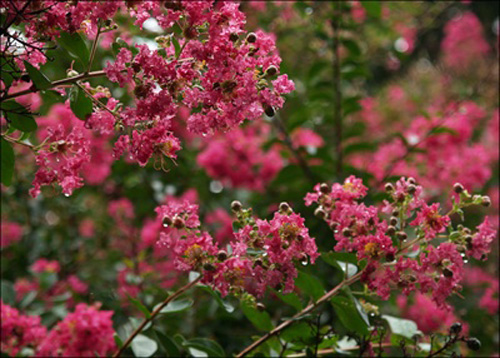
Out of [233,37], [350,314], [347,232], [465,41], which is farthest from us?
[465,41]

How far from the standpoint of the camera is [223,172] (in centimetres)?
313

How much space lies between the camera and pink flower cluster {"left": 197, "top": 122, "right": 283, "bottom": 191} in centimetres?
310

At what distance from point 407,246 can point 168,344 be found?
72 centimetres

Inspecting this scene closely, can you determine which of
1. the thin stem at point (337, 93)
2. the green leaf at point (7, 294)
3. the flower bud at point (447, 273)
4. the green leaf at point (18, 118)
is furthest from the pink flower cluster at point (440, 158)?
the green leaf at point (18, 118)

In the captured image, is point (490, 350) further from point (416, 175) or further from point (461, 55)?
point (461, 55)

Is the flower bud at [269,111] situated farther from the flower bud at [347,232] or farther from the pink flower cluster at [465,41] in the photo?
the pink flower cluster at [465,41]

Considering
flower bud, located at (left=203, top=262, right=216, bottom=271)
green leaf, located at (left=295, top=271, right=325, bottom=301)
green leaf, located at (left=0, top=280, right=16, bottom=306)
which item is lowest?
green leaf, located at (left=0, top=280, right=16, bottom=306)

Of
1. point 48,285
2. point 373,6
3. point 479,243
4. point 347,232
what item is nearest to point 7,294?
point 48,285

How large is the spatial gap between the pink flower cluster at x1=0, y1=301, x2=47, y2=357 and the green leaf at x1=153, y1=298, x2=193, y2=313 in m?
0.45

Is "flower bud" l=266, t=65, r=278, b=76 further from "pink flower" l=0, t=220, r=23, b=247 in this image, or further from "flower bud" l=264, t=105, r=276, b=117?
"pink flower" l=0, t=220, r=23, b=247

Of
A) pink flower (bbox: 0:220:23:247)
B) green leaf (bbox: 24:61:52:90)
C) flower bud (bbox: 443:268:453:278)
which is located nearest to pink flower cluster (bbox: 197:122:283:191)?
pink flower (bbox: 0:220:23:247)

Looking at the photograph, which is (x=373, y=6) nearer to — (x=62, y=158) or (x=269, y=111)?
(x=269, y=111)

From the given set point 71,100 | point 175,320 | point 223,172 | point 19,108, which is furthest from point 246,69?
point 223,172

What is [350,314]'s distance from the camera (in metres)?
1.47
